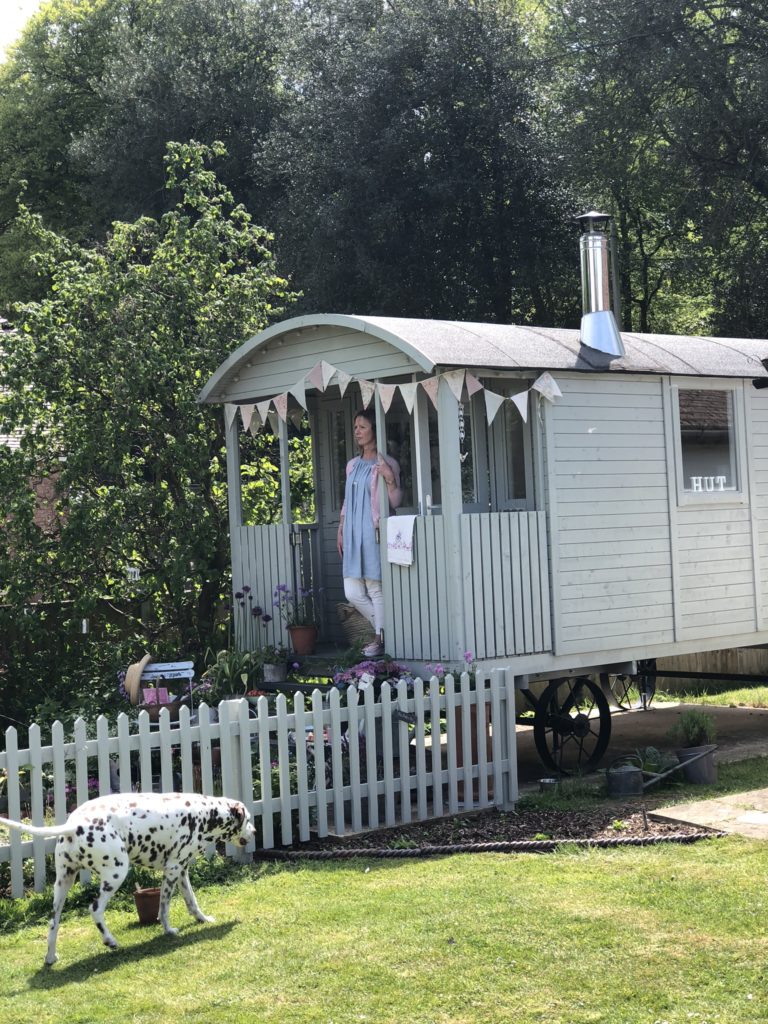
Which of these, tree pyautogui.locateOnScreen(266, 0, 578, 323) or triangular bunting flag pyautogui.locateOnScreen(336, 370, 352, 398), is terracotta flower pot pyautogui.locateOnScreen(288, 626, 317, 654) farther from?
tree pyautogui.locateOnScreen(266, 0, 578, 323)

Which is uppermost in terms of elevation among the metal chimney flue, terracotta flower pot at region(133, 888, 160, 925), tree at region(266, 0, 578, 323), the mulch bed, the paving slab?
tree at region(266, 0, 578, 323)

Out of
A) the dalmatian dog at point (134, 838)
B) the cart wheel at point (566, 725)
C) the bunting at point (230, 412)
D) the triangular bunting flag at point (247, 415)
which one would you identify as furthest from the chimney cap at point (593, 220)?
the dalmatian dog at point (134, 838)

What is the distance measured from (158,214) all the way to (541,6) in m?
8.99

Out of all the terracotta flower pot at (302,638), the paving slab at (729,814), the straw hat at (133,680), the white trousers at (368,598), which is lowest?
the paving slab at (729,814)

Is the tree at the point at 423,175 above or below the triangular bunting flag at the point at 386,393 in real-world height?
above

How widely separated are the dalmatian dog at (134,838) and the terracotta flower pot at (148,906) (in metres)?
0.16

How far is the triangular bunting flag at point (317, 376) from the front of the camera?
10867 mm

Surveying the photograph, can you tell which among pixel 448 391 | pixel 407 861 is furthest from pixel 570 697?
pixel 407 861

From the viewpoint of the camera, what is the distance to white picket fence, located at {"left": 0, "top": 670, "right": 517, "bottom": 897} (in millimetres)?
7207

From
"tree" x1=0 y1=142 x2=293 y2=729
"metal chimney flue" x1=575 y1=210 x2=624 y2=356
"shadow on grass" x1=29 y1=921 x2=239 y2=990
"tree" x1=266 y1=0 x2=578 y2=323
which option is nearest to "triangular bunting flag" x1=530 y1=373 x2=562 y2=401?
"metal chimney flue" x1=575 y1=210 x2=624 y2=356

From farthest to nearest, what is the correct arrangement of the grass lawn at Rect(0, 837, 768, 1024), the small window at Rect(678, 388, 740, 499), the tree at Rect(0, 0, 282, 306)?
the tree at Rect(0, 0, 282, 306) < the small window at Rect(678, 388, 740, 499) < the grass lawn at Rect(0, 837, 768, 1024)

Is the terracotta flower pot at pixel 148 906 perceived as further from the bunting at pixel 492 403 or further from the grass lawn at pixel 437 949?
the bunting at pixel 492 403

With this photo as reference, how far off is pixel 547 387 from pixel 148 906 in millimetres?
5485

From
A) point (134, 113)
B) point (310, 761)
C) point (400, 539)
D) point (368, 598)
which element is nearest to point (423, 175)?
point (134, 113)
